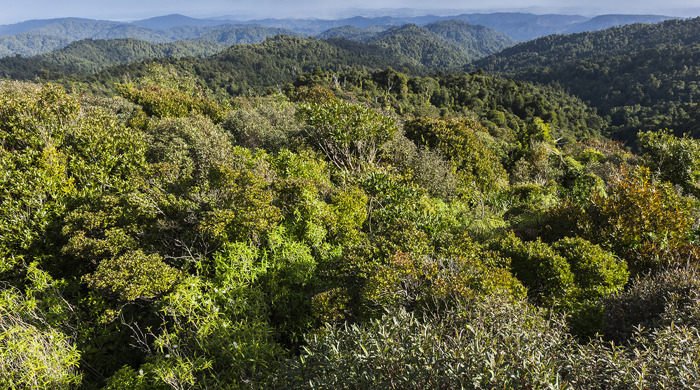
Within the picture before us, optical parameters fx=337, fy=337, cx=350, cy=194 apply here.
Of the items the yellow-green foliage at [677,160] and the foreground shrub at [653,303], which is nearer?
the foreground shrub at [653,303]

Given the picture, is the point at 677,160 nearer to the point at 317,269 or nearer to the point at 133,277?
the point at 317,269

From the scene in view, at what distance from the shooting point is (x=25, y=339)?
6.21 m

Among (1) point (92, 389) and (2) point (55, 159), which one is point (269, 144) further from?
(1) point (92, 389)

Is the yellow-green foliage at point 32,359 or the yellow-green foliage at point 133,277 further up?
the yellow-green foliage at point 133,277

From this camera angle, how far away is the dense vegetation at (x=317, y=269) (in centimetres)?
423

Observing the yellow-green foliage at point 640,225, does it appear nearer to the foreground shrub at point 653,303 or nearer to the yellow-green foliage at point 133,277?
the foreground shrub at point 653,303

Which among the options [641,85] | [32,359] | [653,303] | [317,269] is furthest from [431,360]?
[641,85]

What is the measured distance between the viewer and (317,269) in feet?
31.2

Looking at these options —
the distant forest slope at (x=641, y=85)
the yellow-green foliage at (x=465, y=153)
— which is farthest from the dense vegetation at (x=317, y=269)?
the distant forest slope at (x=641, y=85)

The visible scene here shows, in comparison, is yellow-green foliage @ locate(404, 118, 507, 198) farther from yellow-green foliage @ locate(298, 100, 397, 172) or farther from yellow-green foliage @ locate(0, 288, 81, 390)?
yellow-green foliage @ locate(0, 288, 81, 390)

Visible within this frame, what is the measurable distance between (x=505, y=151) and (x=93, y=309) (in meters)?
27.5

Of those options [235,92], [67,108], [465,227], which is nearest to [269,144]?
[67,108]

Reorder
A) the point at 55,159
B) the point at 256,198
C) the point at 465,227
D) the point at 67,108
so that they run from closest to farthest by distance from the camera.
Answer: the point at 256,198
the point at 55,159
the point at 465,227
the point at 67,108

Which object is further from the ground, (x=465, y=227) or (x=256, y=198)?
(x=256, y=198)
